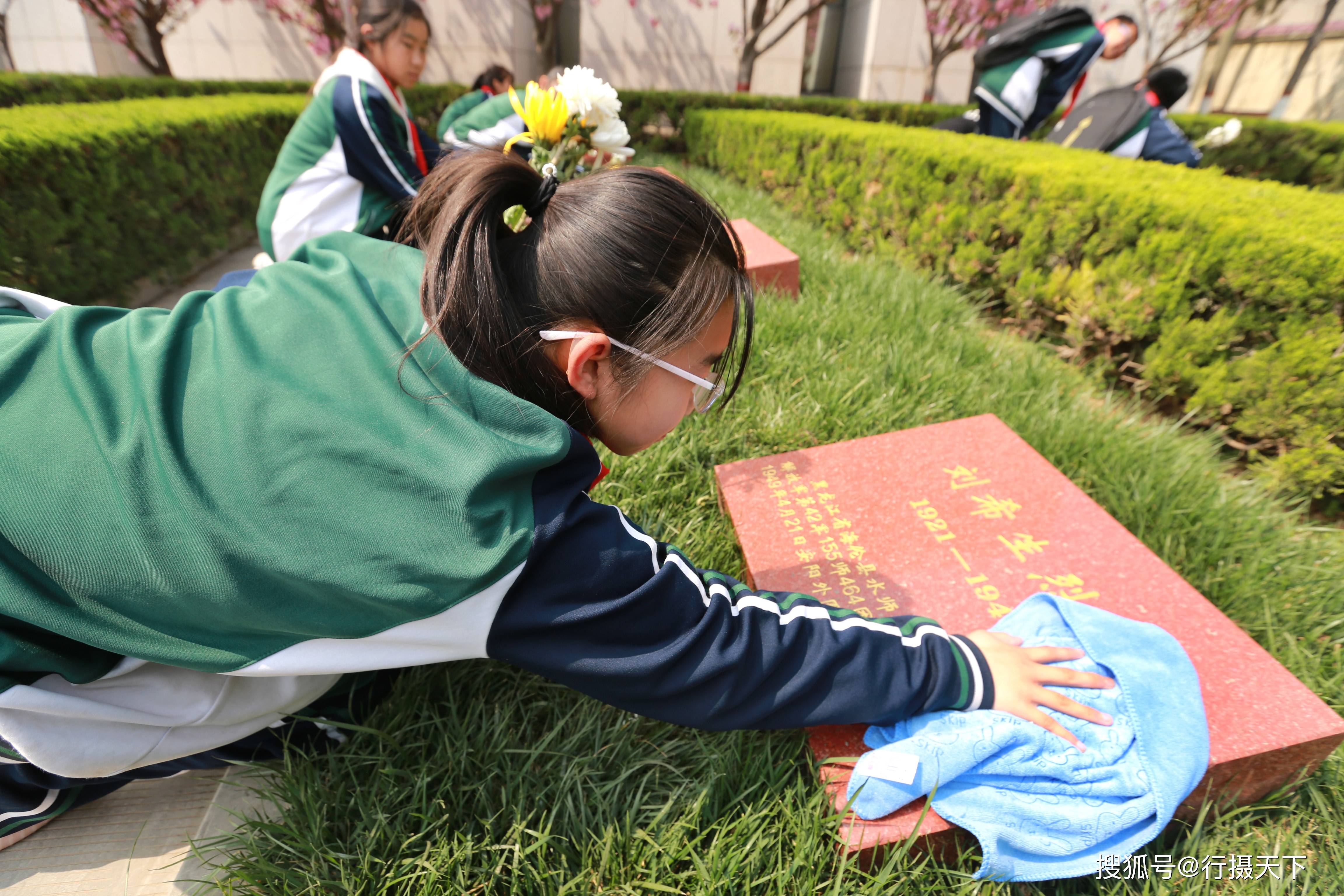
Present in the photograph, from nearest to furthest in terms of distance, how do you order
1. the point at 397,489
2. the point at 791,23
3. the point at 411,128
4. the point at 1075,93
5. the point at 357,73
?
the point at 397,489, the point at 357,73, the point at 411,128, the point at 1075,93, the point at 791,23

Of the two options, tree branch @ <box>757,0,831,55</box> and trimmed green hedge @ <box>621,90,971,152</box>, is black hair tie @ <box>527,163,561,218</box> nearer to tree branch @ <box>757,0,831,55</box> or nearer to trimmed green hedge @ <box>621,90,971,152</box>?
trimmed green hedge @ <box>621,90,971,152</box>

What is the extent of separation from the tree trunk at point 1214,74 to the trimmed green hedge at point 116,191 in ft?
63.9

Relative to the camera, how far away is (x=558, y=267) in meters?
1.02

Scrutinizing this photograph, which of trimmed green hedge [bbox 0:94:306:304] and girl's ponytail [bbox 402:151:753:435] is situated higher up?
girl's ponytail [bbox 402:151:753:435]

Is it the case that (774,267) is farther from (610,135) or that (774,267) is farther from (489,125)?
(489,125)

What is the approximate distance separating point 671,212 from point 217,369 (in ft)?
2.26

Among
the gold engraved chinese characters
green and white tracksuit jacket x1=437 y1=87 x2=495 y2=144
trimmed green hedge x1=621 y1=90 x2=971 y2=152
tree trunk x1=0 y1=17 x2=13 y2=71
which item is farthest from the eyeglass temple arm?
tree trunk x1=0 y1=17 x2=13 y2=71

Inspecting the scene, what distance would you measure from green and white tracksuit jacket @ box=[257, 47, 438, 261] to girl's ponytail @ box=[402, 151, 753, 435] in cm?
217

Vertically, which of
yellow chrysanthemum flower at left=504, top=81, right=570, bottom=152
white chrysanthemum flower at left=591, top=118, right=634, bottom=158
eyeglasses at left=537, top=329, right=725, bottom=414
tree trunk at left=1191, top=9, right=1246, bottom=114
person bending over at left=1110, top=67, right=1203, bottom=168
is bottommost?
tree trunk at left=1191, top=9, right=1246, bottom=114

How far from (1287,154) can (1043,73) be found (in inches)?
211

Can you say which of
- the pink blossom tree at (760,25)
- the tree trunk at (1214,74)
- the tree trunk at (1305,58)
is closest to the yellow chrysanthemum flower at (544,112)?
the pink blossom tree at (760,25)

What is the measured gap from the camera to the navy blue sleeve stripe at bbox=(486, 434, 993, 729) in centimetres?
95

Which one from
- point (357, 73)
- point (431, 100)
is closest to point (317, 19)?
point (431, 100)

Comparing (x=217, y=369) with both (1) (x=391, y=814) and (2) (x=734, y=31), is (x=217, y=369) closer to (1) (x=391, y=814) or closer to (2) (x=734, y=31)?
(1) (x=391, y=814)
